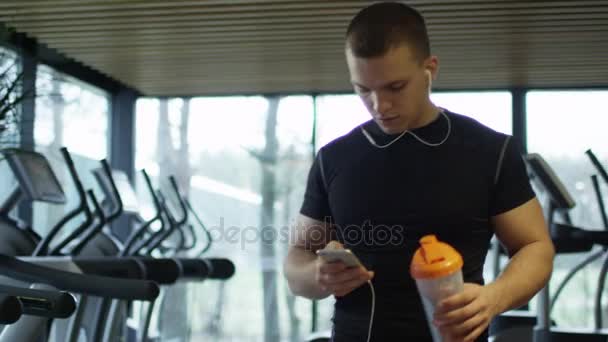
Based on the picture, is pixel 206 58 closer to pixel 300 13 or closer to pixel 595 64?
pixel 300 13

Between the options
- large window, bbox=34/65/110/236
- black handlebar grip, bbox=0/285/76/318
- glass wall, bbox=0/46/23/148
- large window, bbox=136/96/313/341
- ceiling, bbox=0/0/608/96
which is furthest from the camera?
large window, bbox=136/96/313/341

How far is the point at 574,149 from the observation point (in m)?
6.85

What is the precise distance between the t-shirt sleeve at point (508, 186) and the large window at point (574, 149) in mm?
5631

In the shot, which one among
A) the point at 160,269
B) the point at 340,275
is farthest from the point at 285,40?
the point at 340,275

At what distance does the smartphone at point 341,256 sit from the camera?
1251 millimetres

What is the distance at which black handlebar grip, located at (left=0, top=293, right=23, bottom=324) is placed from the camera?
1.79 metres

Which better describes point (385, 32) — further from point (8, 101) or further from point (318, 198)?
point (8, 101)

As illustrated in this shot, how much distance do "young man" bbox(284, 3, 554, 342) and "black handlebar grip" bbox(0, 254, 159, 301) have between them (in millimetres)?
951

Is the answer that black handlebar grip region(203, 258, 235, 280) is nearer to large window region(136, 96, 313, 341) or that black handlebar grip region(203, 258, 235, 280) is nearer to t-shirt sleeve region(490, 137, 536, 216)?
large window region(136, 96, 313, 341)

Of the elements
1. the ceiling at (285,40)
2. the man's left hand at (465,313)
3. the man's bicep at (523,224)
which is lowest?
the man's left hand at (465,313)

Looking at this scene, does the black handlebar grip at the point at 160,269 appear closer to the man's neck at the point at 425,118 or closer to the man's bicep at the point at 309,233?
the man's bicep at the point at 309,233

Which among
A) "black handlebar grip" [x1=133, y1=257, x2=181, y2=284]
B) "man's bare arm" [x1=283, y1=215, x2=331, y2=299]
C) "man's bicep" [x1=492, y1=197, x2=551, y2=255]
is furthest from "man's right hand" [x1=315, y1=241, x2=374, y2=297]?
"black handlebar grip" [x1=133, y1=257, x2=181, y2=284]

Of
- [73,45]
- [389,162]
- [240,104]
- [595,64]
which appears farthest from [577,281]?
[389,162]

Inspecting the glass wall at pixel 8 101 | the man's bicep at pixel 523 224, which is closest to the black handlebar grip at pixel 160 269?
the glass wall at pixel 8 101
